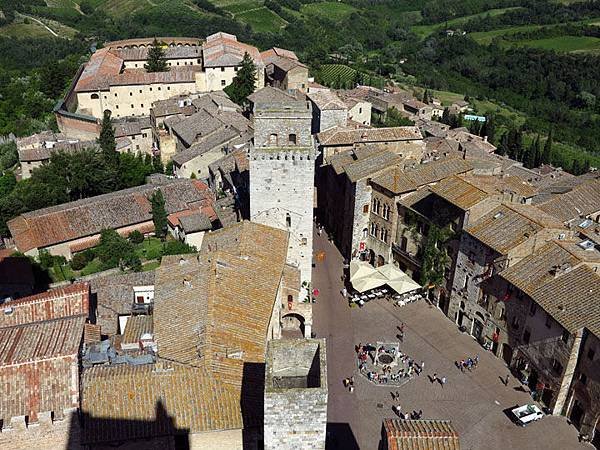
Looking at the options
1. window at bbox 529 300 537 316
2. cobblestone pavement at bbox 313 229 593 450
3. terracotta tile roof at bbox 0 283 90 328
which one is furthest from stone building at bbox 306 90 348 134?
terracotta tile roof at bbox 0 283 90 328

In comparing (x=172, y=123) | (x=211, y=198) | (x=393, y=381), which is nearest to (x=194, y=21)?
(x=172, y=123)

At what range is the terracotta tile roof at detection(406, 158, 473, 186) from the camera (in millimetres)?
52344

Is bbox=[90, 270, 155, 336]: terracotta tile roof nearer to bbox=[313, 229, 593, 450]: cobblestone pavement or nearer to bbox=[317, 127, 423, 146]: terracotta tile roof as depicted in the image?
bbox=[313, 229, 593, 450]: cobblestone pavement

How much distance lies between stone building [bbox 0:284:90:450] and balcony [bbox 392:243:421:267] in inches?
1157

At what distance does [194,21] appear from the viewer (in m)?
162

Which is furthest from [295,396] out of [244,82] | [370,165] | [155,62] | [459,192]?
[155,62]

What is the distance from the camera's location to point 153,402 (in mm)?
28109

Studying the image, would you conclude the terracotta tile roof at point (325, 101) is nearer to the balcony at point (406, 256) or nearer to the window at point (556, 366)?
the balcony at point (406, 256)

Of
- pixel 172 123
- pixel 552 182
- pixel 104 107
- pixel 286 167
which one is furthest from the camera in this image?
pixel 104 107

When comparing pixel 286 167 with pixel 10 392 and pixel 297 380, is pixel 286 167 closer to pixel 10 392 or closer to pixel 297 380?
pixel 297 380

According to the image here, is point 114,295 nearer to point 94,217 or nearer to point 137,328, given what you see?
point 137,328

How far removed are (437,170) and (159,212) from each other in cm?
2831

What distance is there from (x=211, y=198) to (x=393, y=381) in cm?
3205

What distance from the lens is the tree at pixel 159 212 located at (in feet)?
196
